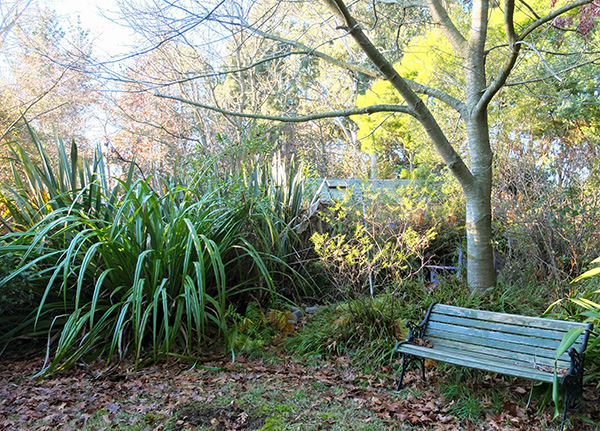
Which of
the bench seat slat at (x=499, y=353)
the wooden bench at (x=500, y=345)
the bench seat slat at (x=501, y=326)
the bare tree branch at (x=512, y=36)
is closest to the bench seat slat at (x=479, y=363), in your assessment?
the wooden bench at (x=500, y=345)

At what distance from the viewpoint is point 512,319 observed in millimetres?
3436

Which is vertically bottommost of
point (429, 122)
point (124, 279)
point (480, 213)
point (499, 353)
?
point (499, 353)

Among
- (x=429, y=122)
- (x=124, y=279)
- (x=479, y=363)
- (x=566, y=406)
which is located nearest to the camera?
(x=566, y=406)

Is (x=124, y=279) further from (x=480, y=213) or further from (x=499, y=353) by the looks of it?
(x=480, y=213)

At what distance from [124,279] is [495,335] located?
327 cm

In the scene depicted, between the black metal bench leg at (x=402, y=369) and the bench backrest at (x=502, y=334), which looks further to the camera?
the black metal bench leg at (x=402, y=369)

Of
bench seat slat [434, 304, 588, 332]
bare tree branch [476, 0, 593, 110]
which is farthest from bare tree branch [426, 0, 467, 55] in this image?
bench seat slat [434, 304, 588, 332]

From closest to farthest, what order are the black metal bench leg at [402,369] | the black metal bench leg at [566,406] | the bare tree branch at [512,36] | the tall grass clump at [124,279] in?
the black metal bench leg at [566,406] → the black metal bench leg at [402,369] → the tall grass clump at [124,279] → the bare tree branch at [512,36]

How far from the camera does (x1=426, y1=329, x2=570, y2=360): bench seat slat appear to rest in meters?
3.19

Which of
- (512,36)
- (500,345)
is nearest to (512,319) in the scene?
(500,345)

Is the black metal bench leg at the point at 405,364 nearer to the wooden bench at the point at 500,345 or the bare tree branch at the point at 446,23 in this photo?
the wooden bench at the point at 500,345

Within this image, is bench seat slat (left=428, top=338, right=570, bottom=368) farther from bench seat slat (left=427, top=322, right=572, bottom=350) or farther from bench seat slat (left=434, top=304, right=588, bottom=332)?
bench seat slat (left=434, top=304, right=588, bottom=332)

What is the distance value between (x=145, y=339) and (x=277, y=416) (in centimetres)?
172

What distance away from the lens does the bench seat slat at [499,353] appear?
10.3 feet
